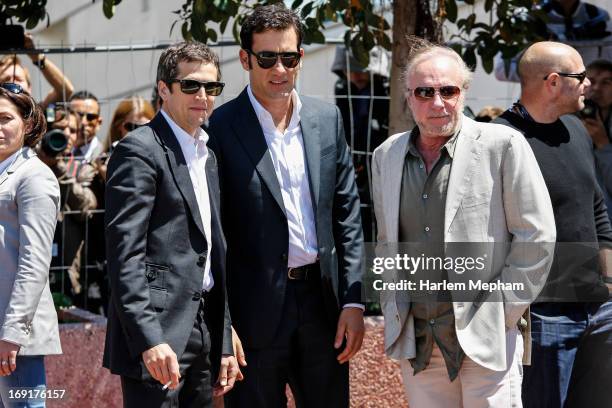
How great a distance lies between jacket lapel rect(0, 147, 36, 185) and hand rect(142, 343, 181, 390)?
1117mm

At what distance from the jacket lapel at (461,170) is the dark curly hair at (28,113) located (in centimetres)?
185

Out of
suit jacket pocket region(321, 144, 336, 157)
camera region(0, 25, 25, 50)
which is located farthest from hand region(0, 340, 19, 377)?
camera region(0, 25, 25, 50)

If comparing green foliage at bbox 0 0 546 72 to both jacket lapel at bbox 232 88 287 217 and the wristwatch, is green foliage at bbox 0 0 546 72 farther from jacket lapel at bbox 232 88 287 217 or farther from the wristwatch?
jacket lapel at bbox 232 88 287 217

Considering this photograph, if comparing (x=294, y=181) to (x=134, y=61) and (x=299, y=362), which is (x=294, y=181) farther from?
(x=134, y=61)

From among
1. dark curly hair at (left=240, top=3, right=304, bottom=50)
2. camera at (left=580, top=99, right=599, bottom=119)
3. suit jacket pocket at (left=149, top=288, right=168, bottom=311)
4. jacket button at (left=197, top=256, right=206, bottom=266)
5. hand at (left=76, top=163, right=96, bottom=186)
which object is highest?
dark curly hair at (left=240, top=3, right=304, bottom=50)

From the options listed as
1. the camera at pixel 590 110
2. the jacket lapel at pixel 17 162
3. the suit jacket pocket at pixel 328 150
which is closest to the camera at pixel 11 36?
the jacket lapel at pixel 17 162

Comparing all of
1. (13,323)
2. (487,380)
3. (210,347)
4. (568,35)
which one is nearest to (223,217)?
(210,347)

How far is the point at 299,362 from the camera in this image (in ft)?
15.5

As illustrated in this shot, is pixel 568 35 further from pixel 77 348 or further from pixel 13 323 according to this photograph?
pixel 13 323

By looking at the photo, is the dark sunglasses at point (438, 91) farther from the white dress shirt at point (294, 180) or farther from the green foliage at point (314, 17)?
the green foliage at point (314, 17)

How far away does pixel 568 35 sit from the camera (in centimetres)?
750

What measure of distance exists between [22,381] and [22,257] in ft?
1.72

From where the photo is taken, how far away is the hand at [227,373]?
14.6ft

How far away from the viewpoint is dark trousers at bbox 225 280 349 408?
4645 mm
